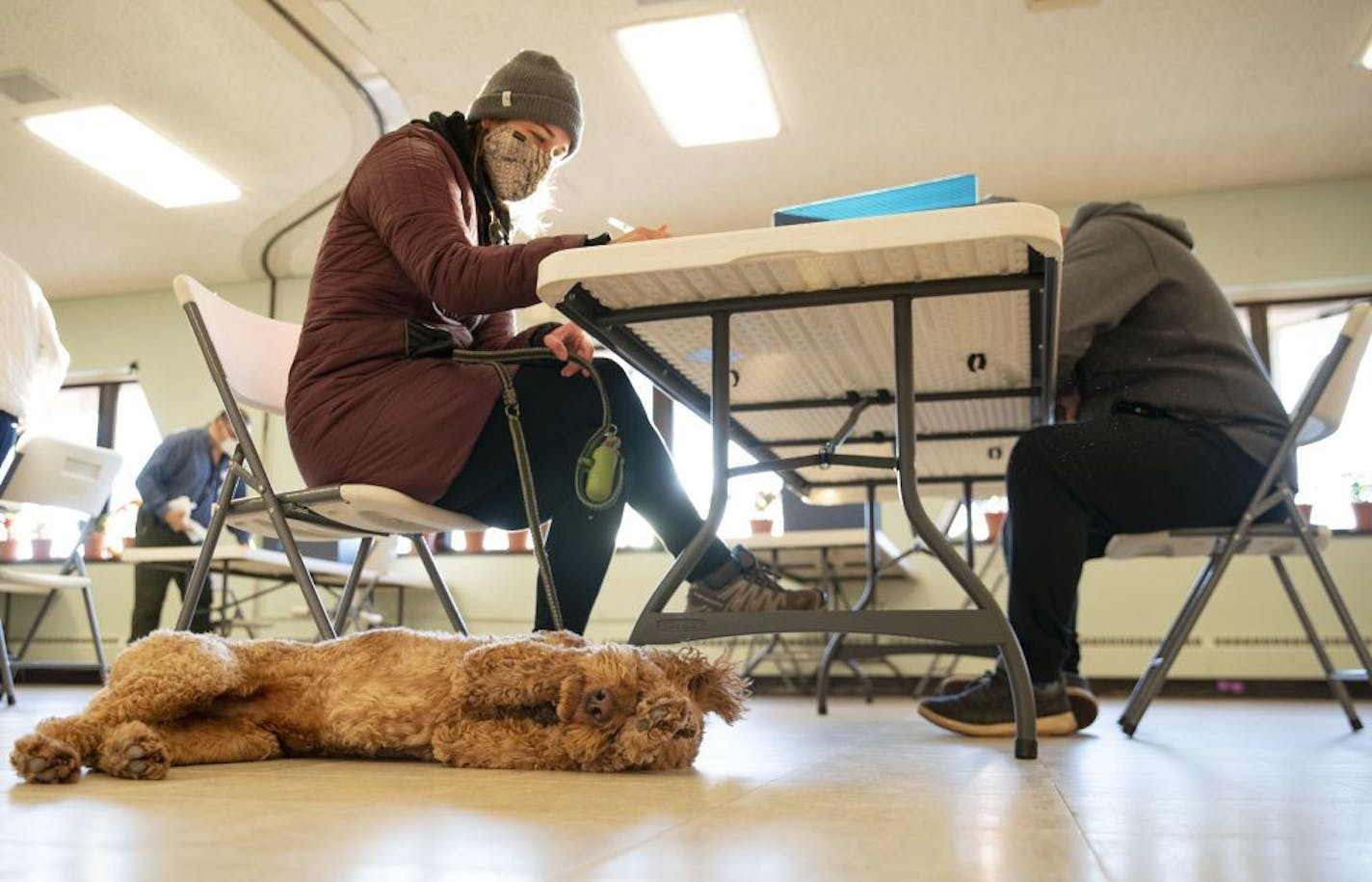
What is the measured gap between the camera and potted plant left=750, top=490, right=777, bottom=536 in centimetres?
641

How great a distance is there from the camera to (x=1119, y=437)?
1935 mm

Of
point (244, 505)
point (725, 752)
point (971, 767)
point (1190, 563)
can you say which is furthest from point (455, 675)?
point (1190, 563)

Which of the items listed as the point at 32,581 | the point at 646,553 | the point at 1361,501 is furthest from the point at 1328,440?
the point at 32,581

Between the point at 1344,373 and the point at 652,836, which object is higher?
the point at 1344,373

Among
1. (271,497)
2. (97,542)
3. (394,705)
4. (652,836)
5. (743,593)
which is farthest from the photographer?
(97,542)

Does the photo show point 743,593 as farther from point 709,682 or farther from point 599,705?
point 599,705

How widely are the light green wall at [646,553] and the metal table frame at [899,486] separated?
450 centimetres

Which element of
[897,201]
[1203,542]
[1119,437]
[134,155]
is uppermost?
[134,155]

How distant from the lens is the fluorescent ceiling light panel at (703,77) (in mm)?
4422

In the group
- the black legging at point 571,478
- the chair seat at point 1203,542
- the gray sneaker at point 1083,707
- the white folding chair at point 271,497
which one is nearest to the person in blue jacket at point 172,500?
the white folding chair at point 271,497

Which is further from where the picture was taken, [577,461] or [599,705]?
[577,461]

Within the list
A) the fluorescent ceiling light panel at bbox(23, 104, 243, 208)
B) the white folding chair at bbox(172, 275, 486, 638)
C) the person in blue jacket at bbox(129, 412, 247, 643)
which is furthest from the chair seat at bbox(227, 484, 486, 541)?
the fluorescent ceiling light panel at bbox(23, 104, 243, 208)

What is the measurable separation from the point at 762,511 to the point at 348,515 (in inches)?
193

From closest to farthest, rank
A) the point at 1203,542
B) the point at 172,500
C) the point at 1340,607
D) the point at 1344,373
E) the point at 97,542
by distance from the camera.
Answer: the point at 1344,373, the point at 1203,542, the point at 1340,607, the point at 172,500, the point at 97,542
